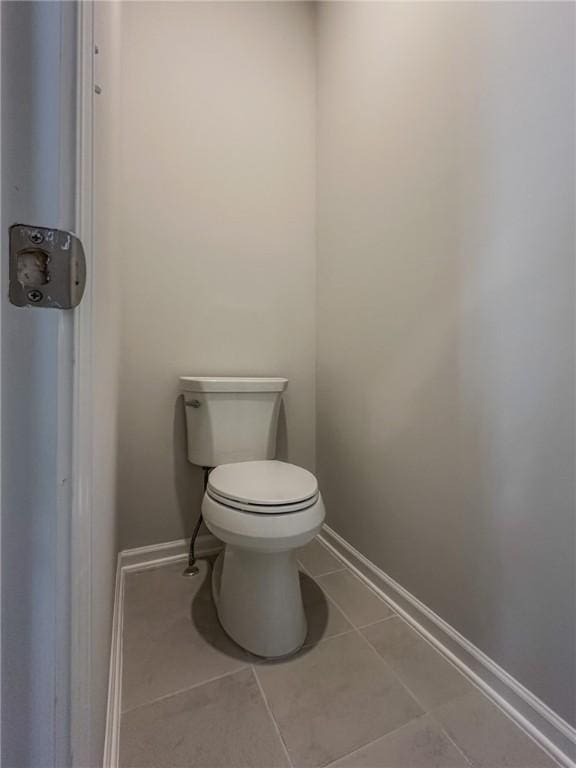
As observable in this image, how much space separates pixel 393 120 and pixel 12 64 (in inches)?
46.3

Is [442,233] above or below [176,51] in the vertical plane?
below

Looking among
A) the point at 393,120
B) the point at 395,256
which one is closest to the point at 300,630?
the point at 395,256

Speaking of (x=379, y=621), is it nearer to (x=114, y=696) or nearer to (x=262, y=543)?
(x=262, y=543)

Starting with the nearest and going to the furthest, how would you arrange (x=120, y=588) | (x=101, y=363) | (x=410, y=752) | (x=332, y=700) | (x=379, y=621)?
(x=101, y=363)
(x=410, y=752)
(x=332, y=700)
(x=379, y=621)
(x=120, y=588)

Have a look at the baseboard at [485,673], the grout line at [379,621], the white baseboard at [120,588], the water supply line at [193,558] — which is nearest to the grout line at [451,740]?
the baseboard at [485,673]

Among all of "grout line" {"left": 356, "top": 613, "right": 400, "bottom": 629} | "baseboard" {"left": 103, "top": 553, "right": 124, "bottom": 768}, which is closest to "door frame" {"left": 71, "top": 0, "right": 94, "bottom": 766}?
"baseboard" {"left": 103, "top": 553, "right": 124, "bottom": 768}

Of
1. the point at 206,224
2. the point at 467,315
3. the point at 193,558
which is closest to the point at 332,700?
the point at 193,558

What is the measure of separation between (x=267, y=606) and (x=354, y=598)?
1.22 ft

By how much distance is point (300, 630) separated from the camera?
3.11ft

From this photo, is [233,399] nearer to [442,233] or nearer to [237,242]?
[237,242]

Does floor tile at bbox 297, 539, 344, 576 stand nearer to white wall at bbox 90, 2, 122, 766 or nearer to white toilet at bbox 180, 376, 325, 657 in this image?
white toilet at bbox 180, 376, 325, 657

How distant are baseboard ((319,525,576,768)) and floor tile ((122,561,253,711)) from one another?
0.48 meters

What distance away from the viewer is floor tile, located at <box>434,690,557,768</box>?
683 millimetres

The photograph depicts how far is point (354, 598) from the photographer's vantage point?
44.7 inches
